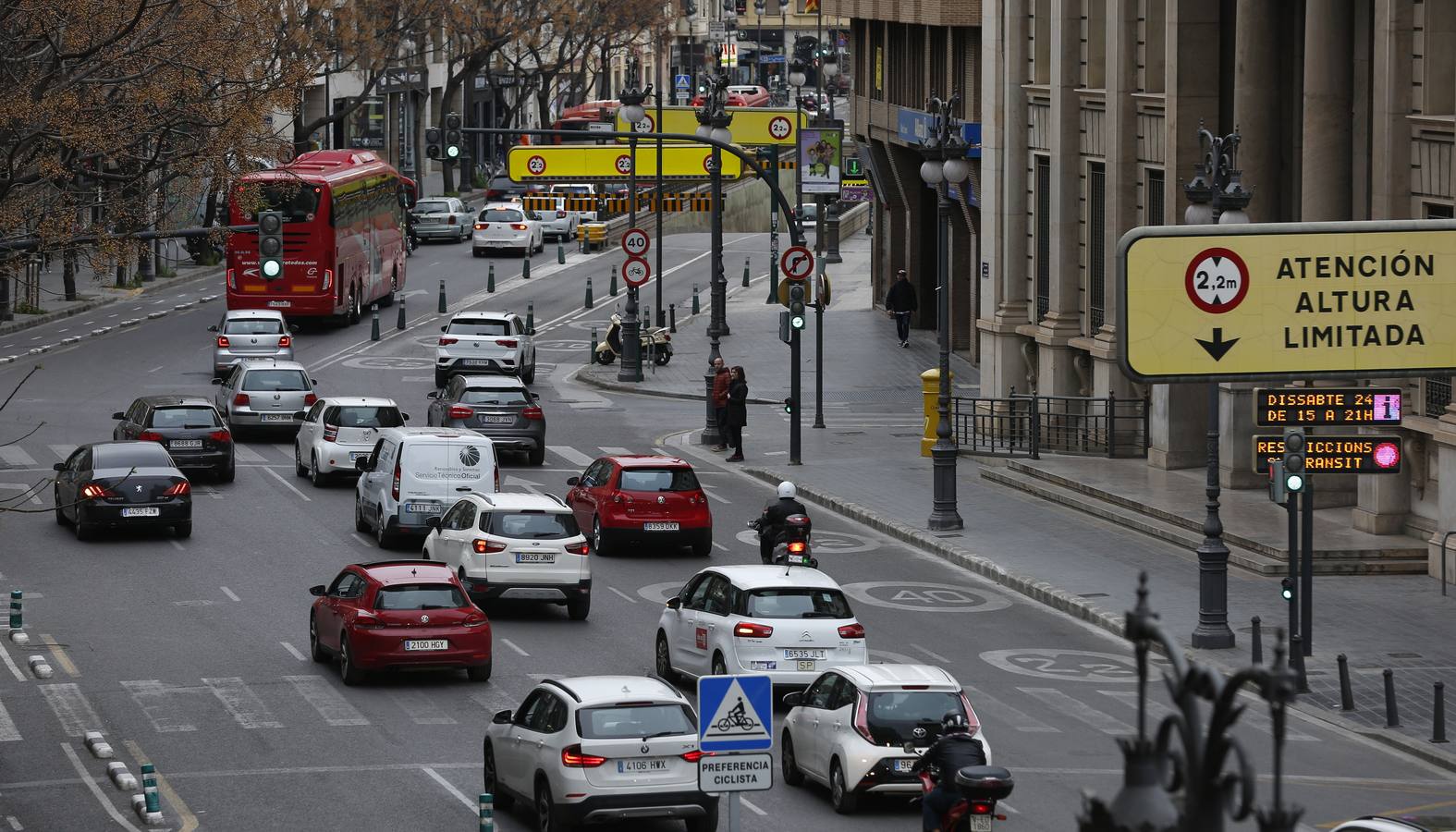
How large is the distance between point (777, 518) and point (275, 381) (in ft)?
56.2

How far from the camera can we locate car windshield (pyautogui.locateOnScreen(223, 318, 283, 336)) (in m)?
51.4

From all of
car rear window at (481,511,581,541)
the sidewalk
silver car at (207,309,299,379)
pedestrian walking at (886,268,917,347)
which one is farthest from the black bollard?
pedestrian walking at (886,268,917,347)

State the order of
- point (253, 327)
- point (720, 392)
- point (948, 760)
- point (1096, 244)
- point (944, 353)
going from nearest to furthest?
point (948, 760), point (944, 353), point (1096, 244), point (720, 392), point (253, 327)

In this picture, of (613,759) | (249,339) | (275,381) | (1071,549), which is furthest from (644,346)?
(613,759)

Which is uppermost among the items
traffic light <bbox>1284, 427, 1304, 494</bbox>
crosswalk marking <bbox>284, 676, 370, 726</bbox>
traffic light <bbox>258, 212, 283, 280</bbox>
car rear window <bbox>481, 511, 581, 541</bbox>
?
traffic light <bbox>258, 212, 283, 280</bbox>

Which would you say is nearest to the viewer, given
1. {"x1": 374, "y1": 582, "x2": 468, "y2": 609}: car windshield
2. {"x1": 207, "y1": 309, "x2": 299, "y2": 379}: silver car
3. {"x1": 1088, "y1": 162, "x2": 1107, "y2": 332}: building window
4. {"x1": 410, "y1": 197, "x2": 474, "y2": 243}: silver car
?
{"x1": 374, "y1": 582, "x2": 468, "y2": 609}: car windshield

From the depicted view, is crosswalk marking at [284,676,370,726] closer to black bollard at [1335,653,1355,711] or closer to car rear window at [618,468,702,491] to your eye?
car rear window at [618,468,702,491]

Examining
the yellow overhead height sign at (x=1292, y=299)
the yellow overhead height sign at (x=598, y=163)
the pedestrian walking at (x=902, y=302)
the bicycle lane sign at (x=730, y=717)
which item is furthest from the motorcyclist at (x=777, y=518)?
the yellow overhead height sign at (x=598, y=163)

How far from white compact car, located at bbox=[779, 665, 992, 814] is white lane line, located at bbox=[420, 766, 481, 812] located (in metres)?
2.87

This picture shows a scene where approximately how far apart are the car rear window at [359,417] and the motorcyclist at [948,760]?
21164 mm

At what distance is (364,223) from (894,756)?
46.6m

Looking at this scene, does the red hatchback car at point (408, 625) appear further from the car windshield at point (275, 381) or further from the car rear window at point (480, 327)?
the car rear window at point (480, 327)

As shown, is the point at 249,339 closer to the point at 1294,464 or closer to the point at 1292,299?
the point at 1292,299

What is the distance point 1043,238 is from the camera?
4300 centimetres
